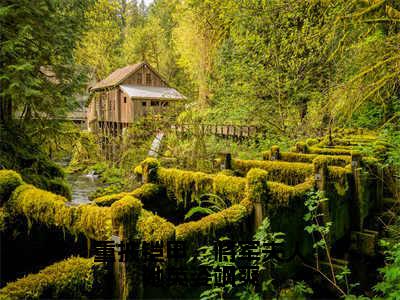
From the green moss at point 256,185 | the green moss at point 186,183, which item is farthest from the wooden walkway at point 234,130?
the green moss at point 256,185

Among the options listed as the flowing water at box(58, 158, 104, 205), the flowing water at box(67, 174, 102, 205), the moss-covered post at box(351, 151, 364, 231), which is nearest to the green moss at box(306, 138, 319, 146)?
the moss-covered post at box(351, 151, 364, 231)

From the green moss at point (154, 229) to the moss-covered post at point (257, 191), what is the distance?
Result: 151 centimetres

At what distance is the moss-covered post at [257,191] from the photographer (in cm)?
434

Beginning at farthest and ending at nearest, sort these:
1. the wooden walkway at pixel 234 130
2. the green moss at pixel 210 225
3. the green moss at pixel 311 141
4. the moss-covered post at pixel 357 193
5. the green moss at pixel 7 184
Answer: the wooden walkway at pixel 234 130, the green moss at pixel 311 141, the moss-covered post at pixel 357 193, the green moss at pixel 7 184, the green moss at pixel 210 225

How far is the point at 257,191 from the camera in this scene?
14.4 ft

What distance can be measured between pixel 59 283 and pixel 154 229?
1.01m

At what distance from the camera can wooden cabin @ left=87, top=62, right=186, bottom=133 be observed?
26.6 metres

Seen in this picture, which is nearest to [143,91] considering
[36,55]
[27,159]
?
[36,55]

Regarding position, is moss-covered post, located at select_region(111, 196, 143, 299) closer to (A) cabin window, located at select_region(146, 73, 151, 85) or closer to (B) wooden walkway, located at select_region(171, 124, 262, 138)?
(B) wooden walkway, located at select_region(171, 124, 262, 138)

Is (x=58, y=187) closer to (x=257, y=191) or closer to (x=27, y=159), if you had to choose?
(x=27, y=159)

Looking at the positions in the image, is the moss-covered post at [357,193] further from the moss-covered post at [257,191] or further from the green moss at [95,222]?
the green moss at [95,222]

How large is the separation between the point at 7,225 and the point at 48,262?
0.95 m

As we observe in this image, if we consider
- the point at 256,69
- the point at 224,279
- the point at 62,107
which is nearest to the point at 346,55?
the point at 256,69

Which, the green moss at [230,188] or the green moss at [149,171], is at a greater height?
the green moss at [149,171]
